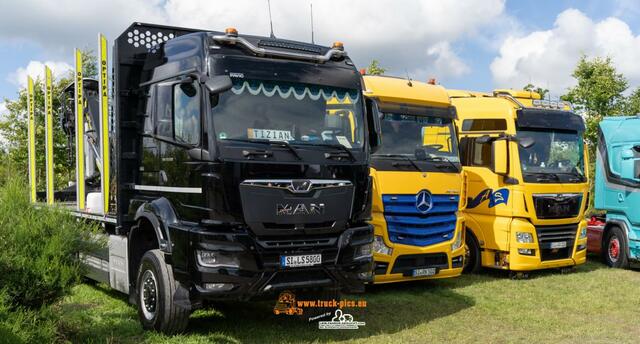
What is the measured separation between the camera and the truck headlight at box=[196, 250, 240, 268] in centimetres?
573

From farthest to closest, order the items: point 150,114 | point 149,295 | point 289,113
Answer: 1. point 150,114
2. point 149,295
3. point 289,113

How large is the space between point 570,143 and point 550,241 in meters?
1.80

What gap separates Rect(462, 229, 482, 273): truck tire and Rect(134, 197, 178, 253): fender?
6.19 m

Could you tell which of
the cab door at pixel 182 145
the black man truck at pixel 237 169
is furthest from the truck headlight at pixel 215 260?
the cab door at pixel 182 145

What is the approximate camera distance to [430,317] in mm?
7824

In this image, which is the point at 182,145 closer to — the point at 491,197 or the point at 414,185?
the point at 414,185

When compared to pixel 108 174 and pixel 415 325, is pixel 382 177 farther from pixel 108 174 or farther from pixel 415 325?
pixel 108 174

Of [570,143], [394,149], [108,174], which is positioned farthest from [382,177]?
[570,143]

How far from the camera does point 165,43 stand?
696 cm

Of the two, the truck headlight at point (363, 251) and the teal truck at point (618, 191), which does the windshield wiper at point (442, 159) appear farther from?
the teal truck at point (618, 191)

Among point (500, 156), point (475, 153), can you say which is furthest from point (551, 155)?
point (475, 153)

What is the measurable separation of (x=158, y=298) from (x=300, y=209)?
1.73 metres

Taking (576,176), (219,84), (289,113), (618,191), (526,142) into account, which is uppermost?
(219,84)

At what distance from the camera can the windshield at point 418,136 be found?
8.92 m
